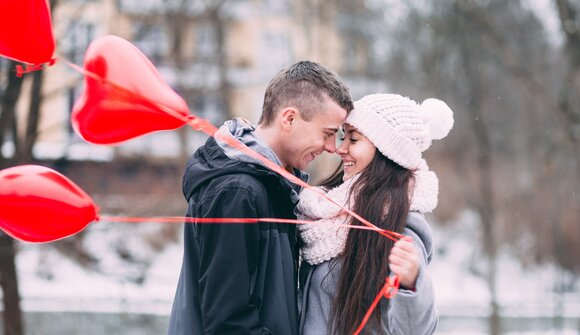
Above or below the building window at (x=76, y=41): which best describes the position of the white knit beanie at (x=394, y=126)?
below

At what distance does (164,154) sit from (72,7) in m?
9.28

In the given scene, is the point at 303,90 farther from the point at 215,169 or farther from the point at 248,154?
the point at 215,169

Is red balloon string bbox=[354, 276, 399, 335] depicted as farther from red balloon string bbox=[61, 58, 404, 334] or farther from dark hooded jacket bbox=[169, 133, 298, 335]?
dark hooded jacket bbox=[169, 133, 298, 335]

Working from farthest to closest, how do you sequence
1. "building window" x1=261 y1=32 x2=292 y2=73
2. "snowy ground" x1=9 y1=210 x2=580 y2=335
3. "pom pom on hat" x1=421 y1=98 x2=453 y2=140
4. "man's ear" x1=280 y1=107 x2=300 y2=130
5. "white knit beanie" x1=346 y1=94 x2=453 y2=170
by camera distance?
1. "building window" x1=261 y1=32 x2=292 y2=73
2. "snowy ground" x1=9 y1=210 x2=580 y2=335
3. "pom pom on hat" x1=421 y1=98 x2=453 y2=140
4. "white knit beanie" x1=346 y1=94 x2=453 y2=170
5. "man's ear" x1=280 y1=107 x2=300 y2=130

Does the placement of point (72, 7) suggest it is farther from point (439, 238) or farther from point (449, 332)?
point (439, 238)

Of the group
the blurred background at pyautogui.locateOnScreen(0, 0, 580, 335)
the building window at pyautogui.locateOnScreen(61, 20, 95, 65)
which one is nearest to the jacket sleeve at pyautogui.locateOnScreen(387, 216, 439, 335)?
the blurred background at pyautogui.locateOnScreen(0, 0, 580, 335)

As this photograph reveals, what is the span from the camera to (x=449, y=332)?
11281 mm

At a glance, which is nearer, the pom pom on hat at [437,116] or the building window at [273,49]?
the pom pom on hat at [437,116]

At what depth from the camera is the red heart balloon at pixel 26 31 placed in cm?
235

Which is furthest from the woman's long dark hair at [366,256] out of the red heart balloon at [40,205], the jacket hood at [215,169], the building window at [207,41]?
the building window at [207,41]

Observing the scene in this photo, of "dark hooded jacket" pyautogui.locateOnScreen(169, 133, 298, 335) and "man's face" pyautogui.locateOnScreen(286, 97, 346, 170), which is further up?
"man's face" pyautogui.locateOnScreen(286, 97, 346, 170)

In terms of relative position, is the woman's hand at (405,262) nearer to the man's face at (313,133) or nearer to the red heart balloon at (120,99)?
the man's face at (313,133)

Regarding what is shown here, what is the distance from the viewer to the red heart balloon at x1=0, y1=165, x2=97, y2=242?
7.62 ft

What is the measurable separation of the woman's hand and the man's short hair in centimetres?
51
